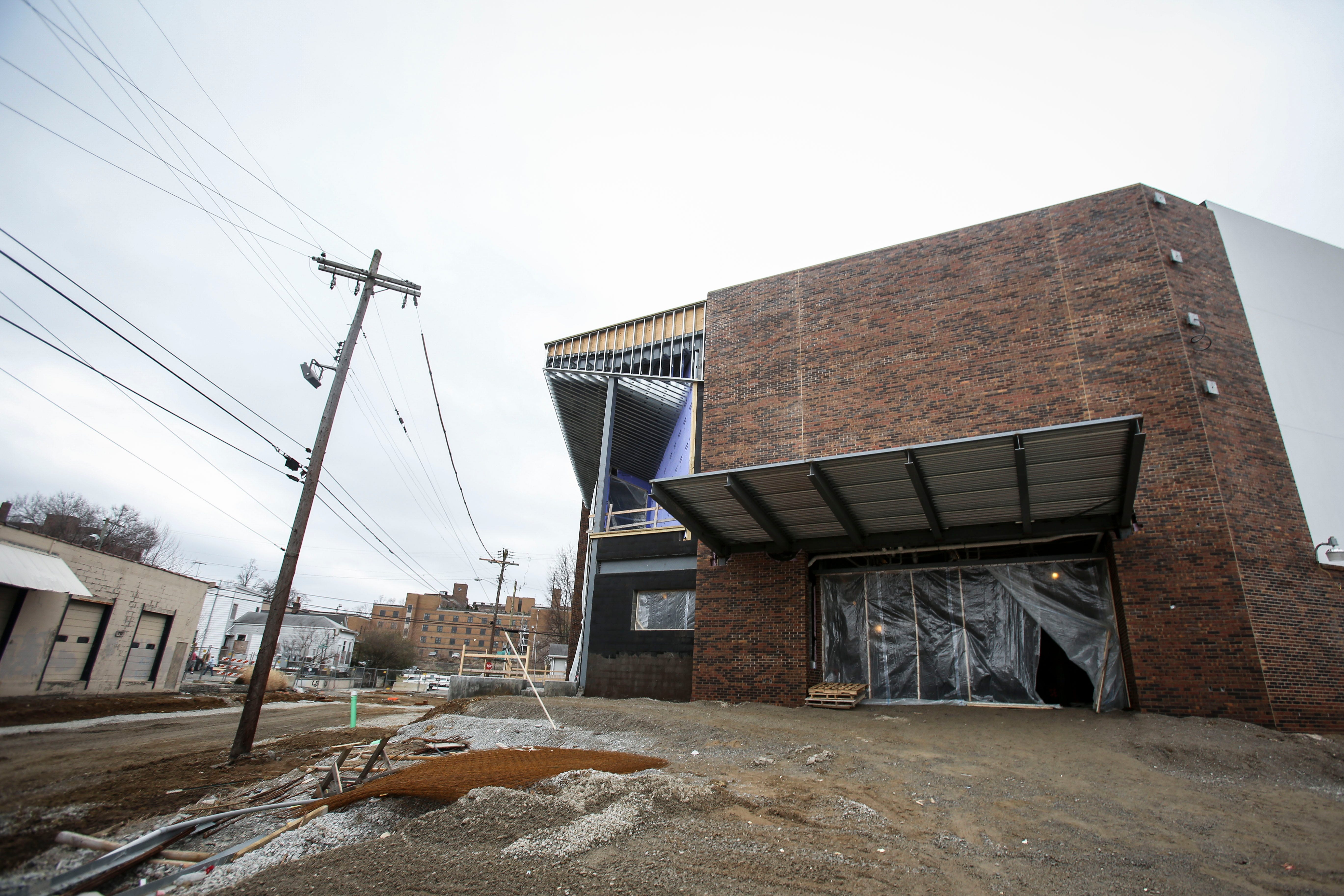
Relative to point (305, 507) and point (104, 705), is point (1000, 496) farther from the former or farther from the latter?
point (104, 705)

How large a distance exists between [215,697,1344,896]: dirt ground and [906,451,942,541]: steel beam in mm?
3750

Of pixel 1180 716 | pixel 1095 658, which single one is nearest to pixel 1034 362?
pixel 1095 658

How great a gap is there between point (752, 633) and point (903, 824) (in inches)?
320

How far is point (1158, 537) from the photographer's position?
37.3ft

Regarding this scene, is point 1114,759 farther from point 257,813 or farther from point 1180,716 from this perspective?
point 257,813

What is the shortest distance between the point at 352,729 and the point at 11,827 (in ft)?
30.6

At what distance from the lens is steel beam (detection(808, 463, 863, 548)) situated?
11.0 metres

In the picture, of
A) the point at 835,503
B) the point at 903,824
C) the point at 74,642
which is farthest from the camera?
the point at 74,642

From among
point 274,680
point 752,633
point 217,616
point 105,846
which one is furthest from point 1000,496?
point 217,616

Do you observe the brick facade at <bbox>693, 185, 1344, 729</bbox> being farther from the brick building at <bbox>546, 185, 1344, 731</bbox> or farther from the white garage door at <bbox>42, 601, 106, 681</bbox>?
the white garage door at <bbox>42, 601, 106, 681</bbox>

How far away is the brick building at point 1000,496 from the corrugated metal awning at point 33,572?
8510 mm

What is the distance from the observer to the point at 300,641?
5709 cm

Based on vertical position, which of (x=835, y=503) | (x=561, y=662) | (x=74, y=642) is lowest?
(x=561, y=662)

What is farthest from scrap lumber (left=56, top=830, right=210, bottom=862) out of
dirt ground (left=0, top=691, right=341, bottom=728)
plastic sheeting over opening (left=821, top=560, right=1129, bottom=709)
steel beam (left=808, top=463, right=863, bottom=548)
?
plastic sheeting over opening (left=821, top=560, right=1129, bottom=709)
